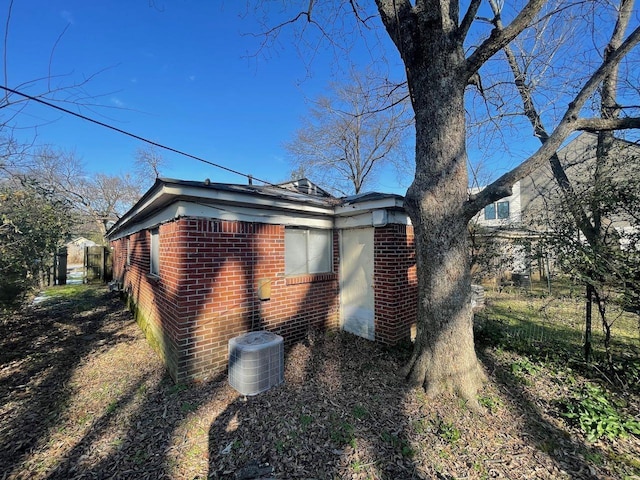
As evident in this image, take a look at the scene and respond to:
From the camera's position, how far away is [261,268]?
14.9 ft

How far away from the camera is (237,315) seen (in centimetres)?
422

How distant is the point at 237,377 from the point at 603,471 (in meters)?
3.67

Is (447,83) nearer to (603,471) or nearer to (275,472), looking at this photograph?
(603,471)

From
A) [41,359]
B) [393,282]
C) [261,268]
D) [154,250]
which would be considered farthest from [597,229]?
[41,359]

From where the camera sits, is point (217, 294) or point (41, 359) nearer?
point (217, 294)

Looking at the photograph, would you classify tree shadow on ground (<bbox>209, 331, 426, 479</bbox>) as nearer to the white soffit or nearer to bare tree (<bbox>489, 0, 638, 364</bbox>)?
the white soffit

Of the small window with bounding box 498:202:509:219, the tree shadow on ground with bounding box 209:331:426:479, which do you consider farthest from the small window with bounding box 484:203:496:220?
the tree shadow on ground with bounding box 209:331:426:479

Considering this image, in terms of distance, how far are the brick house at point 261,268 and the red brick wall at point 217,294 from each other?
0.02 metres

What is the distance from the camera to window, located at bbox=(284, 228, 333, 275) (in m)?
5.10

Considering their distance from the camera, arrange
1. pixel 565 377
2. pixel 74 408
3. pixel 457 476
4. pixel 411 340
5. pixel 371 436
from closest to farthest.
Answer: pixel 457 476 < pixel 371 436 < pixel 74 408 < pixel 565 377 < pixel 411 340

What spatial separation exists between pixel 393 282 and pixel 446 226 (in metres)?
1.84

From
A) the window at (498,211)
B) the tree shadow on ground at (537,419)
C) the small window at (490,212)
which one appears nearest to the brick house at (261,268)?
the tree shadow on ground at (537,419)

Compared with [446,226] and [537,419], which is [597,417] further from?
[446,226]

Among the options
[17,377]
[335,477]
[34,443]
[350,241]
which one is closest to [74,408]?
[34,443]
